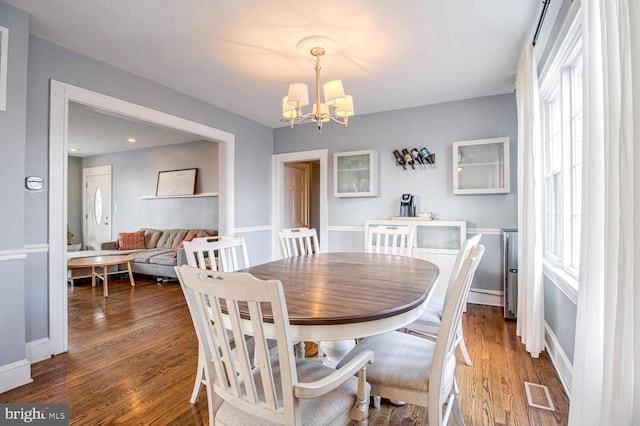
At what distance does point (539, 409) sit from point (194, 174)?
5.91m

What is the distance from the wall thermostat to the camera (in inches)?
93.0

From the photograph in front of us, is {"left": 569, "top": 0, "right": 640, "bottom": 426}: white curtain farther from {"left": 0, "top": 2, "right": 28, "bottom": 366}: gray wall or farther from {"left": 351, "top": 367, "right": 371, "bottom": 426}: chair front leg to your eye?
{"left": 0, "top": 2, "right": 28, "bottom": 366}: gray wall

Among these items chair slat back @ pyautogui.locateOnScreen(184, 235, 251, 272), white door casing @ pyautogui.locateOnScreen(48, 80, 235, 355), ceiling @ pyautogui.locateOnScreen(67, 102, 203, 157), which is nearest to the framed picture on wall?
ceiling @ pyautogui.locateOnScreen(67, 102, 203, 157)

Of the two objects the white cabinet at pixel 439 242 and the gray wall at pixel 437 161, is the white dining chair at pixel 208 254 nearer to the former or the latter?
the white cabinet at pixel 439 242

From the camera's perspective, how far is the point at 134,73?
10.1 feet

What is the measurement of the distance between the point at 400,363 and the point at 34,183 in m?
2.89

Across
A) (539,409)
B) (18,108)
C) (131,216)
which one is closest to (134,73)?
(18,108)

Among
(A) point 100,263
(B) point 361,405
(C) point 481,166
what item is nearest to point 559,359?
(B) point 361,405

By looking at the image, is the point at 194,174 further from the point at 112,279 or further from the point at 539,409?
the point at 539,409

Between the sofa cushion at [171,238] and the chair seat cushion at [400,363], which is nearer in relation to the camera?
the chair seat cushion at [400,363]

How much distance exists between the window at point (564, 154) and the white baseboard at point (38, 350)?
12.7 feet

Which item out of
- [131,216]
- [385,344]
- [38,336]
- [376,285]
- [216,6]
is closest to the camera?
[385,344]

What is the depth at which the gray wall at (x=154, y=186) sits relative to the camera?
19.4ft

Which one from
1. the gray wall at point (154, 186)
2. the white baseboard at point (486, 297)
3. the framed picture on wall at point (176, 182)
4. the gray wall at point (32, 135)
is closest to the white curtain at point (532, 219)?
the white baseboard at point (486, 297)
